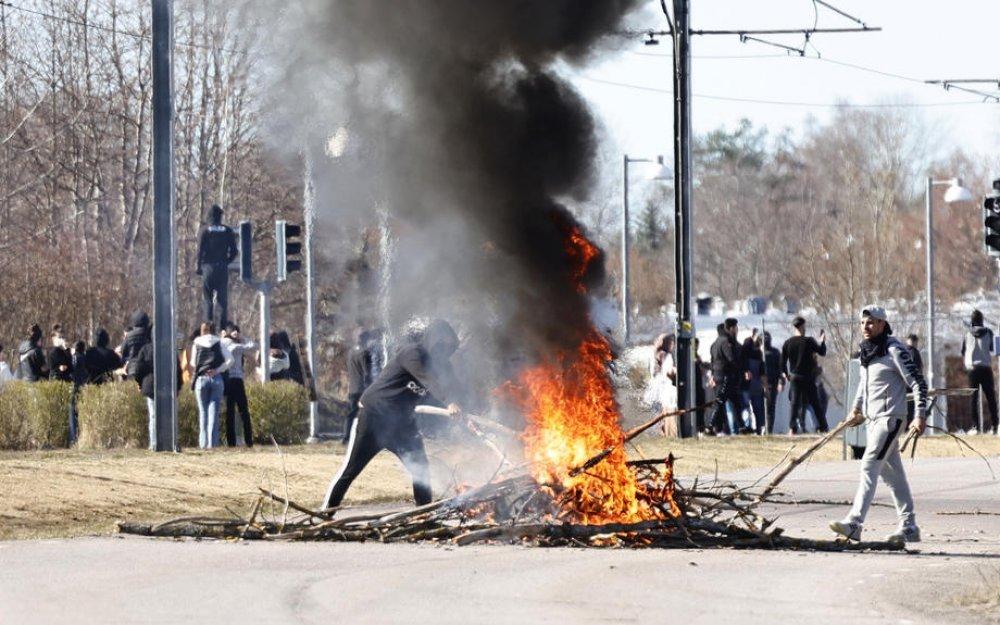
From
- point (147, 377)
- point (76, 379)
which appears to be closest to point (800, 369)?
point (147, 377)

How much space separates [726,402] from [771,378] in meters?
2.33

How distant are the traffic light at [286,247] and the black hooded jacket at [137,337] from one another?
2.50m

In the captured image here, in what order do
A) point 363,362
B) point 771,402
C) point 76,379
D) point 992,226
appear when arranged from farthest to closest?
point 771,402
point 76,379
point 992,226
point 363,362

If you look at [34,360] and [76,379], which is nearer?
[76,379]

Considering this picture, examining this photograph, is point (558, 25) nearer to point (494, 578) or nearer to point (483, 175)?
point (483, 175)

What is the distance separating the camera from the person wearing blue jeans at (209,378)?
875 inches

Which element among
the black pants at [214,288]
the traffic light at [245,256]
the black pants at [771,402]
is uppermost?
the traffic light at [245,256]

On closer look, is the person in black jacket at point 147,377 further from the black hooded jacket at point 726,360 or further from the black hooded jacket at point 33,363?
the black hooded jacket at point 726,360

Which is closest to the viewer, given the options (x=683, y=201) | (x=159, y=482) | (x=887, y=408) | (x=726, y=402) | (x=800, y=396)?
(x=887, y=408)

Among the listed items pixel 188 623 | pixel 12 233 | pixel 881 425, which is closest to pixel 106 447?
pixel 881 425

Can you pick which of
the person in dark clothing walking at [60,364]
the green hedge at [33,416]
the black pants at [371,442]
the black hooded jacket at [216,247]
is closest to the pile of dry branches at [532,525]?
the black pants at [371,442]

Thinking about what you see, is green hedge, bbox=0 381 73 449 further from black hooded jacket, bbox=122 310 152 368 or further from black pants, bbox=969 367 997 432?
black pants, bbox=969 367 997 432

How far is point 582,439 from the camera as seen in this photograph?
42.1 ft

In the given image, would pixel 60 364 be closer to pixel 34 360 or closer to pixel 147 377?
pixel 34 360
